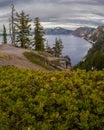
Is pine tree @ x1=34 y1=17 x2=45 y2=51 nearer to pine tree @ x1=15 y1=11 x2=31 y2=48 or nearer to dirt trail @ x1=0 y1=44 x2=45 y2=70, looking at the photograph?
pine tree @ x1=15 y1=11 x2=31 y2=48

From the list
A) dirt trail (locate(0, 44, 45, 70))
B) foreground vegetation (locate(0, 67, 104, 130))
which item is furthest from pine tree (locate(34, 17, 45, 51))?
foreground vegetation (locate(0, 67, 104, 130))

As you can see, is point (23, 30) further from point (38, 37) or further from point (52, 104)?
point (52, 104)

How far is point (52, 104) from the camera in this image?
8.67m

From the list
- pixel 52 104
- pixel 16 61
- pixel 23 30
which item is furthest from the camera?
pixel 23 30

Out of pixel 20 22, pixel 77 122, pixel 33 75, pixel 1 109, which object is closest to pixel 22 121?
pixel 1 109

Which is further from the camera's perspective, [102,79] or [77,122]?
[102,79]

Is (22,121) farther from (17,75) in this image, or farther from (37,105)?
(17,75)

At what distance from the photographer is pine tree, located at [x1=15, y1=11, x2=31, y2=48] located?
3129 inches

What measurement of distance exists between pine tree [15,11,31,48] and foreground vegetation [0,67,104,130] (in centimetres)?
6955

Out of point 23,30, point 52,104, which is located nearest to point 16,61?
point 52,104

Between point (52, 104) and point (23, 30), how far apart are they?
236 ft

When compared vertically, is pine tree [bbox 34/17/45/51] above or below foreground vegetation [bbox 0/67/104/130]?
below

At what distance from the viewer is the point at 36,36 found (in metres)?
85.2

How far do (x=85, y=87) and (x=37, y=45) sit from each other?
250 feet
